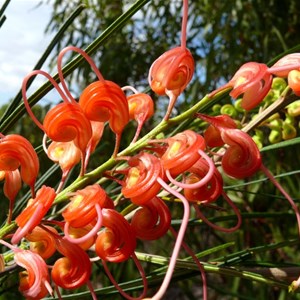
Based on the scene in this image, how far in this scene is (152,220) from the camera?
315mm

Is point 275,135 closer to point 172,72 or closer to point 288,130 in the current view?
point 288,130

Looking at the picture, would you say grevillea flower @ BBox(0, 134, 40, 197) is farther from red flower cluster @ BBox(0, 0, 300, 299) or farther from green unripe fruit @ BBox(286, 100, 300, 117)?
green unripe fruit @ BBox(286, 100, 300, 117)

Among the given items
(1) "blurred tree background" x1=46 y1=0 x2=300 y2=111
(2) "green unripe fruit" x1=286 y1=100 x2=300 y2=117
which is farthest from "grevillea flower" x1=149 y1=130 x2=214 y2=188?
(1) "blurred tree background" x1=46 y1=0 x2=300 y2=111

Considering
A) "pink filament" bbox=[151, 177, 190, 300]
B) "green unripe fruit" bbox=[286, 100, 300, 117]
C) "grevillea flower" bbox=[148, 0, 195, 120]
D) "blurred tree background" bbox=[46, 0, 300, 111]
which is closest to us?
"pink filament" bbox=[151, 177, 190, 300]

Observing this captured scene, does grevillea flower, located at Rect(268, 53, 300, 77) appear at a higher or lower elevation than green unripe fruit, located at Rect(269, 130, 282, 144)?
higher

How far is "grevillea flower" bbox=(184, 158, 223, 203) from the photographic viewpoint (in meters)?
0.31

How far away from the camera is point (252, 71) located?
0.33 metres

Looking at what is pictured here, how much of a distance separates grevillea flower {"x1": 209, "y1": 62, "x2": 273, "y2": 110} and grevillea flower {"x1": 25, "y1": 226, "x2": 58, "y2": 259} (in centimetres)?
12

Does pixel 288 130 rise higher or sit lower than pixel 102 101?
lower

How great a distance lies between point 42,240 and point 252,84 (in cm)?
14

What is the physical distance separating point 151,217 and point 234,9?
1.48 m

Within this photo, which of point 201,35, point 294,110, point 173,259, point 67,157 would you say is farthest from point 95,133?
point 201,35

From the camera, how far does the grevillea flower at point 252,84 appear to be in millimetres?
323

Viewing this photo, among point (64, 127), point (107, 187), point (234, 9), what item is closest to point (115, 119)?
point (64, 127)
